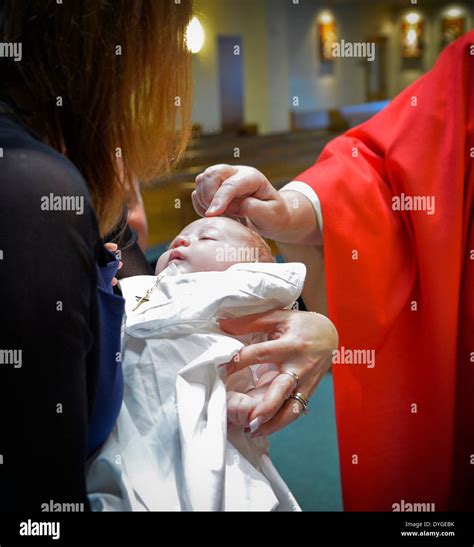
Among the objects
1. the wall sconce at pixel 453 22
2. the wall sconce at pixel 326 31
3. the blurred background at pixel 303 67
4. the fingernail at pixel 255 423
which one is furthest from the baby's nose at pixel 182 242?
the wall sconce at pixel 453 22

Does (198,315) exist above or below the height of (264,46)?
below

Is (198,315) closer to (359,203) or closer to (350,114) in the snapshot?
(359,203)

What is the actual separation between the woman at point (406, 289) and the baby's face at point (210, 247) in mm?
181

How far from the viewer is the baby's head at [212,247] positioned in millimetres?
991

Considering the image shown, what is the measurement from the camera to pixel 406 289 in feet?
4.07

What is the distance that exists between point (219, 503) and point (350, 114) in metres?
4.56

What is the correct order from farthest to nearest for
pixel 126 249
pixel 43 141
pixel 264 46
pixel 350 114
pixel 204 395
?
pixel 264 46, pixel 350 114, pixel 126 249, pixel 204 395, pixel 43 141

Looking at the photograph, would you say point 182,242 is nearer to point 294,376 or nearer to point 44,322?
point 294,376

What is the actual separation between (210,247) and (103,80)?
324mm

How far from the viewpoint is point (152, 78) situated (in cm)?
78

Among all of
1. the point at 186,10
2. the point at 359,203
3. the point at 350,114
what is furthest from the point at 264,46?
the point at 186,10

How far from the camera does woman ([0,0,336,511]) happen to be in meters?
0.63

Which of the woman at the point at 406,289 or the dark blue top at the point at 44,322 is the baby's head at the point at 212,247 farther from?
the dark blue top at the point at 44,322

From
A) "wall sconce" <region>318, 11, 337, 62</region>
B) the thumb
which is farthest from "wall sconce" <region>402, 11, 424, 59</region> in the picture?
the thumb
